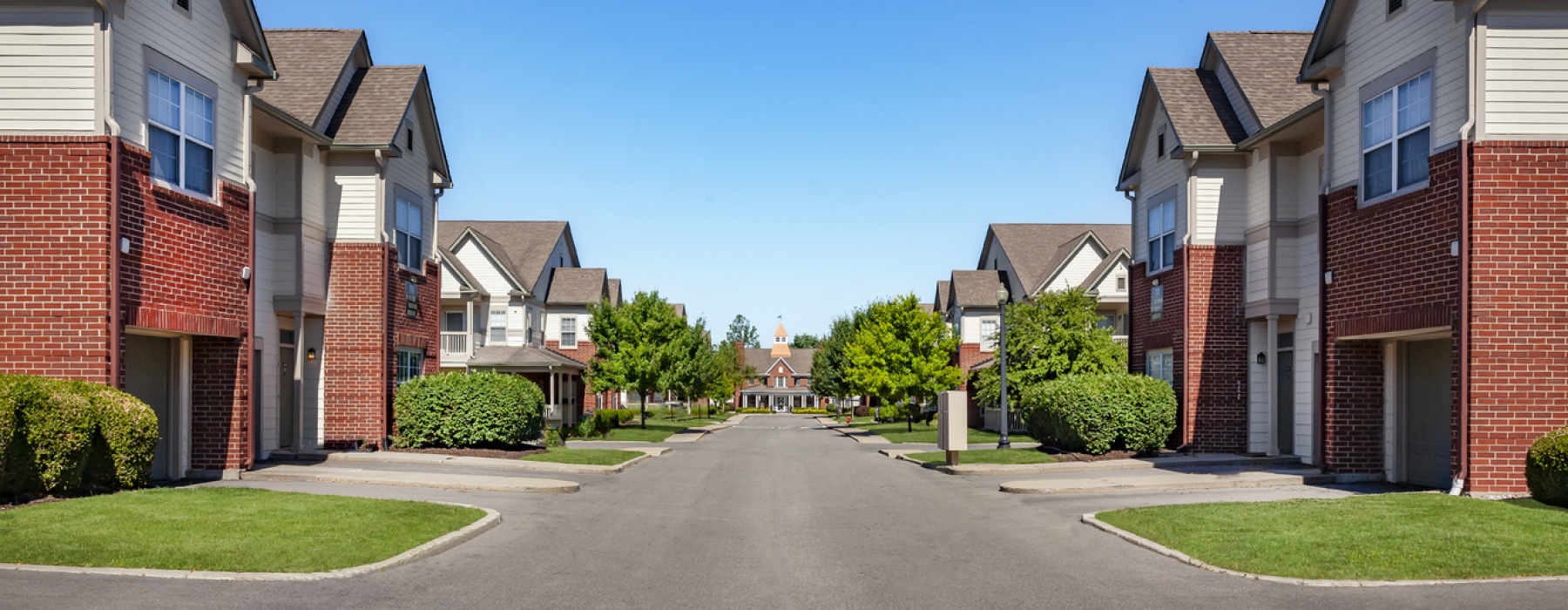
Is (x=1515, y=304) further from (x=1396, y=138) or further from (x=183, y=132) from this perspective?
(x=183, y=132)

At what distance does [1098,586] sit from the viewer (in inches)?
396

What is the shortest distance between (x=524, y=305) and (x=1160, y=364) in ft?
111

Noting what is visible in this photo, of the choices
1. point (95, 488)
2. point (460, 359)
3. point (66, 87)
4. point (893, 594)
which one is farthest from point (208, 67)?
point (460, 359)

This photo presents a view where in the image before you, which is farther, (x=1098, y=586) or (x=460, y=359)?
(x=460, y=359)

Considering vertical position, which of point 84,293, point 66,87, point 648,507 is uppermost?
point 66,87

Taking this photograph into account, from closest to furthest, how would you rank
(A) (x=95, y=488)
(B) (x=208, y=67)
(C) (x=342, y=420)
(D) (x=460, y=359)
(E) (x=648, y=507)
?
(A) (x=95, y=488) < (E) (x=648, y=507) < (B) (x=208, y=67) < (C) (x=342, y=420) < (D) (x=460, y=359)

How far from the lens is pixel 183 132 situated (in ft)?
59.2

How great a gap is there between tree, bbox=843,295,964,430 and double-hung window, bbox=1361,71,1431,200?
29.6 m

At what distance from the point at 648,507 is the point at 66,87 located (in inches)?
405

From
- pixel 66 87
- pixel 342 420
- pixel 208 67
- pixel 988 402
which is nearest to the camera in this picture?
pixel 66 87

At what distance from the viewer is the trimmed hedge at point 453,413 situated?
86.5 feet

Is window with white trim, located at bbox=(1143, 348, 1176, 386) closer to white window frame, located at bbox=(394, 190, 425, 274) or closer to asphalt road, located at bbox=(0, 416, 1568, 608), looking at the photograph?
asphalt road, located at bbox=(0, 416, 1568, 608)

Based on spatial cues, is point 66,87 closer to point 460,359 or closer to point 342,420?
point 342,420

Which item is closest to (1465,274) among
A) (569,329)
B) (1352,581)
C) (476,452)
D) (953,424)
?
(1352,581)
